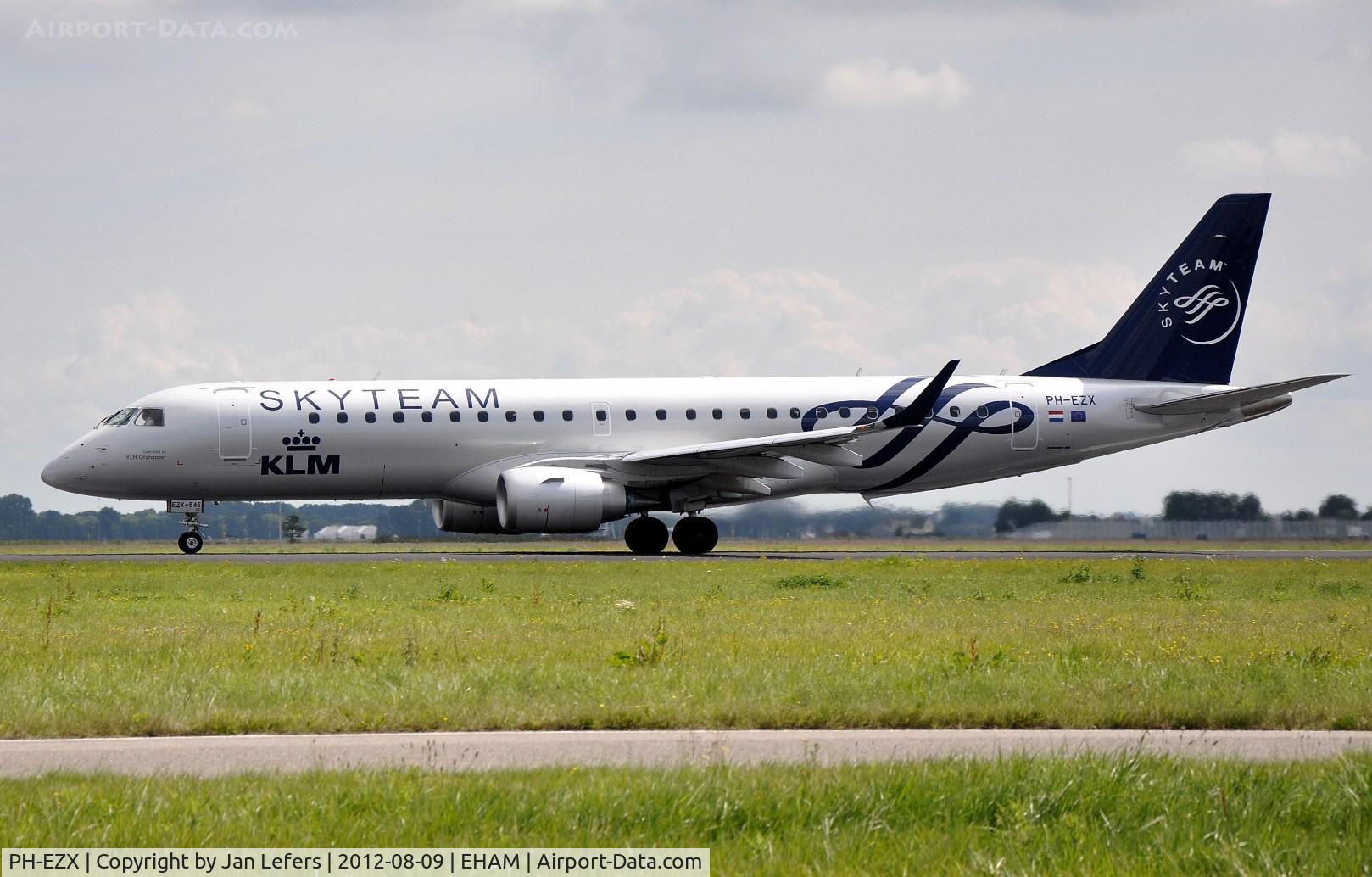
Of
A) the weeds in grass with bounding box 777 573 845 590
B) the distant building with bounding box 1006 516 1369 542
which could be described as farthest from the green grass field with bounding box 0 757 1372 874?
the distant building with bounding box 1006 516 1369 542

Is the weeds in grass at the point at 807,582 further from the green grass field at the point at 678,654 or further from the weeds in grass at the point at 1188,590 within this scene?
the weeds in grass at the point at 1188,590

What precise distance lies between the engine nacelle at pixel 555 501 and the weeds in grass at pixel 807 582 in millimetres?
8174

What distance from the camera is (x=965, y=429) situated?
118 feet

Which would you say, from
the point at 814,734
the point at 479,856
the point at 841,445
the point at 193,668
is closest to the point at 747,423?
the point at 841,445

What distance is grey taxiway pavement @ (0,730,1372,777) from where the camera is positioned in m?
8.86

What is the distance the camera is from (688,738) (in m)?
9.74

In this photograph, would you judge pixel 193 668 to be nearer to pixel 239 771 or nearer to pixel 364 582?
pixel 239 771

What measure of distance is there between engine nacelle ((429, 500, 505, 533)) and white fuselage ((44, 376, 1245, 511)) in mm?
1082

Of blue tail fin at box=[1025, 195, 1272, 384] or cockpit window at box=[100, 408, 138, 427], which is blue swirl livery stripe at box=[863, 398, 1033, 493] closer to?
blue tail fin at box=[1025, 195, 1272, 384]

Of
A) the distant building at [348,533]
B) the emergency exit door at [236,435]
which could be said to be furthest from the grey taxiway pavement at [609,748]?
the distant building at [348,533]

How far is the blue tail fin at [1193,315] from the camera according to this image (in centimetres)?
3809

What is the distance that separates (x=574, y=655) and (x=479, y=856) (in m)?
7.12

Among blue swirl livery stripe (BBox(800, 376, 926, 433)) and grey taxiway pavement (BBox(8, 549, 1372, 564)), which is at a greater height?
blue swirl livery stripe (BBox(800, 376, 926, 433))

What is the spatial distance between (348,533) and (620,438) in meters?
41.3
